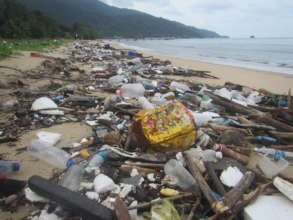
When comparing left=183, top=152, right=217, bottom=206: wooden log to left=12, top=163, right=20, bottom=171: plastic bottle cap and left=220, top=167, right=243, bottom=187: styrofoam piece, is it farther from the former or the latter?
left=12, top=163, right=20, bottom=171: plastic bottle cap

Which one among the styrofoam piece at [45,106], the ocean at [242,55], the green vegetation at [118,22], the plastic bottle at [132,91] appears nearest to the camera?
the styrofoam piece at [45,106]

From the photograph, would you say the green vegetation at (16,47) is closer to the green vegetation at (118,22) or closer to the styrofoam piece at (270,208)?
the styrofoam piece at (270,208)

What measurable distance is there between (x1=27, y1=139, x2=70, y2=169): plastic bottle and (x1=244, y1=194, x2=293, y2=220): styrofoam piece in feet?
7.17

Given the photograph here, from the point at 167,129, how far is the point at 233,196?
1.03 metres

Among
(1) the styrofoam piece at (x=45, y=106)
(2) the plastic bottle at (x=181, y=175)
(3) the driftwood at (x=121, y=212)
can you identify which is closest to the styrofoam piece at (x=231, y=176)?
(2) the plastic bottle at (x=181, y=175)

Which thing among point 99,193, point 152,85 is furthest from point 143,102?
point 99,193

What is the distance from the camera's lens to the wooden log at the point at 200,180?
1.67 metres

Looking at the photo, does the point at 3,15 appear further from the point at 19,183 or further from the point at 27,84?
the point at 19,183

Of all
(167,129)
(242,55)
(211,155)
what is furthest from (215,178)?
(242,55)

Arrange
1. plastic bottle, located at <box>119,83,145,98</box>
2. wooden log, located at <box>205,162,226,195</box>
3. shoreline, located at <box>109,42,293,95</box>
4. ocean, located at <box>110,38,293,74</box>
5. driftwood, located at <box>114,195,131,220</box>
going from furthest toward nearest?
ocean, located at <box>110,38,293,74</box> < shoreline, located at <box>109,42,293,95</box> < plastic bottle, located at <box>119,83,145,98</box> < wooden log, located at <box>205,162,226,195</box> < driftwood, located at <box>114,195,131,220</box>

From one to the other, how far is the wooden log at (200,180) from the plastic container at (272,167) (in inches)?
30.3

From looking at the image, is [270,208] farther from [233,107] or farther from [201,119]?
[233,107]

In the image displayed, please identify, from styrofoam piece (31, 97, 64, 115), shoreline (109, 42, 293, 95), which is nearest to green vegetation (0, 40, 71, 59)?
styrofoam piece (31, 97, 64, 115)

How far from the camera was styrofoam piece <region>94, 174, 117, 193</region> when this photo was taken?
1.82 metres
